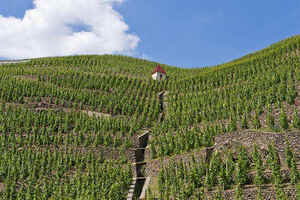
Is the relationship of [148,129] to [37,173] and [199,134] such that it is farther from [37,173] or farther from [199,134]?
[37,173]

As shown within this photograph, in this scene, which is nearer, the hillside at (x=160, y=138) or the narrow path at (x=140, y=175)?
the hillside at (x=160, y=138)

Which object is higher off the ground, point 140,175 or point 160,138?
point 160,138

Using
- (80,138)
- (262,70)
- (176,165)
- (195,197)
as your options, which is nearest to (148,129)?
(80,138)

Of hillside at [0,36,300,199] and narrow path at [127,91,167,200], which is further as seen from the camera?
narrow path at [127,91,167,200]

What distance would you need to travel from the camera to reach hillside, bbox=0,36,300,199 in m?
16.5

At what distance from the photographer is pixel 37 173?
22141mm

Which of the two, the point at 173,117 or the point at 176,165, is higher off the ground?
the point at 173,117

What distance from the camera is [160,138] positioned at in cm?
2461

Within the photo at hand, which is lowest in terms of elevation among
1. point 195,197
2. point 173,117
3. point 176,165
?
point 195,197

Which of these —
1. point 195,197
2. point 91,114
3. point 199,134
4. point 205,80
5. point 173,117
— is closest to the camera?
point 195,197

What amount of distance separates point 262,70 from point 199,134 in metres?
15.3

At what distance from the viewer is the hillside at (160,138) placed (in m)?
16.5

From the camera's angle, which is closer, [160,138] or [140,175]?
[140,175]

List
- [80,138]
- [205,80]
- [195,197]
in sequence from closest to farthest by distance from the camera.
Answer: [195,197] < [80,138] < [205,80]
